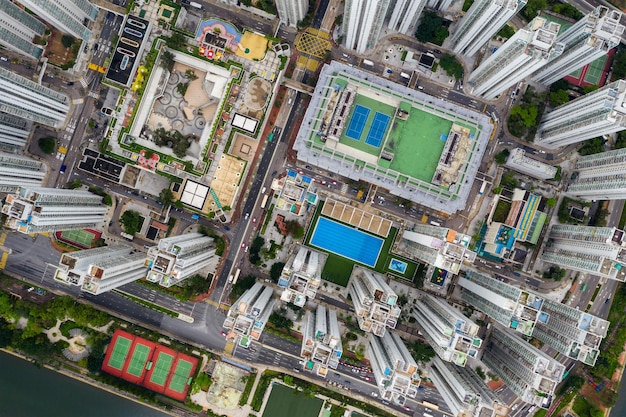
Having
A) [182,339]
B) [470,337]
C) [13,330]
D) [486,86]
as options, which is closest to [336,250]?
[470,337]

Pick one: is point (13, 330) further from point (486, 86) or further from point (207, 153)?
point (486, 86)

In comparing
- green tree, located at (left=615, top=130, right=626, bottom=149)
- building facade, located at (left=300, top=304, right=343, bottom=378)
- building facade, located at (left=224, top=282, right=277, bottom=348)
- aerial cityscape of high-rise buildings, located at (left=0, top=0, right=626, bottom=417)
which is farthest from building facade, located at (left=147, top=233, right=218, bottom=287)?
green tree, located at (left=615, top=130, right=626, bottom=149)

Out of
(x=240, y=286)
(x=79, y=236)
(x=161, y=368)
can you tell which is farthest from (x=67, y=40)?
(x=161, y=368)

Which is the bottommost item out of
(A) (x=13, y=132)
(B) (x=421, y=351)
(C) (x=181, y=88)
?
(B) (x=421, y=351)

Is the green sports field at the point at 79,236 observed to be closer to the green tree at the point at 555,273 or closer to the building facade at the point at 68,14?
the building facade at the point at 68,14

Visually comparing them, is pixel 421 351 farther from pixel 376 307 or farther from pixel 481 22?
pixel 481 22

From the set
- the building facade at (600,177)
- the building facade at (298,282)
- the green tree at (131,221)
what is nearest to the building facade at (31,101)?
the green tree at (131,221)
